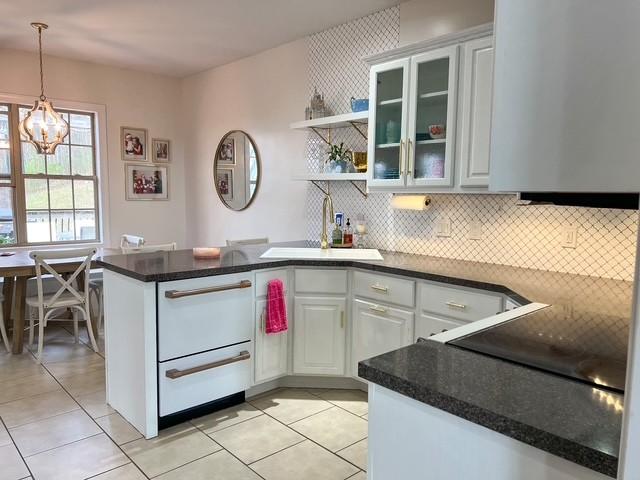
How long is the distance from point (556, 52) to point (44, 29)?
171 inches

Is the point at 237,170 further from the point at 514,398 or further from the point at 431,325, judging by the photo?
the point at 514,398

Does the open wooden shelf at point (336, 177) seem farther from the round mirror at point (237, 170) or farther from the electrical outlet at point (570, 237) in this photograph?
the electrical outlet at point (570, 237)

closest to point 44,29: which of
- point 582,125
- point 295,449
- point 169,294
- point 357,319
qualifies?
point 169,294

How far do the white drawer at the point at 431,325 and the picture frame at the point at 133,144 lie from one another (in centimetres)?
391

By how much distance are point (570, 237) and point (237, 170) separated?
3.23m

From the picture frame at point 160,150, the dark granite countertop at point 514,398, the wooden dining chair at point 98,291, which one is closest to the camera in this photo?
the dark granite countertop at point 514,398

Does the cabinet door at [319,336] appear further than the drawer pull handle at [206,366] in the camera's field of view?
Yes

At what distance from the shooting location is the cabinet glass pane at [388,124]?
2.91 m

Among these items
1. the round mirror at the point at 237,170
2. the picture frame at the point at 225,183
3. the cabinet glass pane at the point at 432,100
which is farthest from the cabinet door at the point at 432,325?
the picture frame at the point at 225,183

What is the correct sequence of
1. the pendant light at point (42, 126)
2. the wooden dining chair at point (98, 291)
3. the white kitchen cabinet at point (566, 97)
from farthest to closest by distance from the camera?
the wooden dining chair at point (98, 291)
the pendant light at point (42, 126)
the white kitchen cabinet at point (566, 97)

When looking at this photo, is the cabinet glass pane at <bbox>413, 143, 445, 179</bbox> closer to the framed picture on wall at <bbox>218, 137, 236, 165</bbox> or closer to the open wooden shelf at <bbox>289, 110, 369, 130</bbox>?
the open wooden shelf at <bbox>289, 110, 369, 130</bbox>

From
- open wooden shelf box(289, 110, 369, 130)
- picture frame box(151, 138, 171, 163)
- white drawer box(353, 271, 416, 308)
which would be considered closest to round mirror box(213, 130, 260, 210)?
picture frame box(151, 138, 171, 163)

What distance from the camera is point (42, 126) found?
386cm

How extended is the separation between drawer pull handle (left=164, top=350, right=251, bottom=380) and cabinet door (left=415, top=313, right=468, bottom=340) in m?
1.01
